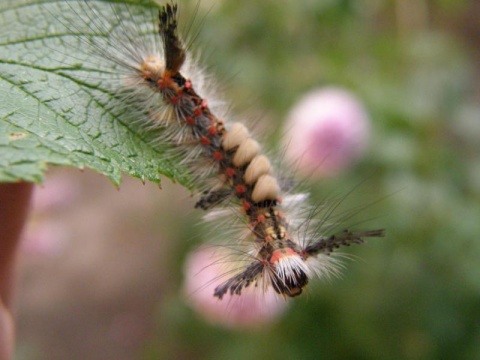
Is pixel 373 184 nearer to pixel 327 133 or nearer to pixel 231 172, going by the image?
pixel 327 133

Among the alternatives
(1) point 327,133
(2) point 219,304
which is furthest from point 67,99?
(1) point 327,133

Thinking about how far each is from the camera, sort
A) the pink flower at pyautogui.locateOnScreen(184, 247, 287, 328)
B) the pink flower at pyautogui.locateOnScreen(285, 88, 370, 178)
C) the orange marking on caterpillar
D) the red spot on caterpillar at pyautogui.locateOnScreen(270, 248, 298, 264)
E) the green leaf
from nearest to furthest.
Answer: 1. the green leaf
2. the red spot on caterpillar at pyautogui.locateOnScreen(270, 248, 298, 264)
3. the orange marking on caterpillar
4. the pink flower at pyautogui.locateOnScreen(184, 247, 287, 328)
5. the pink flower at pyautogui.locateOnScreen(285, 88, 370, 178)

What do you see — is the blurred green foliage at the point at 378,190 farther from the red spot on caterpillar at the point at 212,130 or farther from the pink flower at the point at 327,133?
the red spot on caterpillar at the point at 212,130

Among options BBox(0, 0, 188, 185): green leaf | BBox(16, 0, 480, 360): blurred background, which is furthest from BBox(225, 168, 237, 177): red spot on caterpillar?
BBox(16, 0, 480, 360): blurred background

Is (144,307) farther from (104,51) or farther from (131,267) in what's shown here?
(104,51)

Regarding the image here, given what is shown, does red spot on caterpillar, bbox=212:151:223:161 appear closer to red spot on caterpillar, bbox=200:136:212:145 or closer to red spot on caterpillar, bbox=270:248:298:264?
red spot on caterpillar, bbox=200:136:212:145

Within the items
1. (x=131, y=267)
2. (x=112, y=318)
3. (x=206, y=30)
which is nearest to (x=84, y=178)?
(x=131, y=267)
